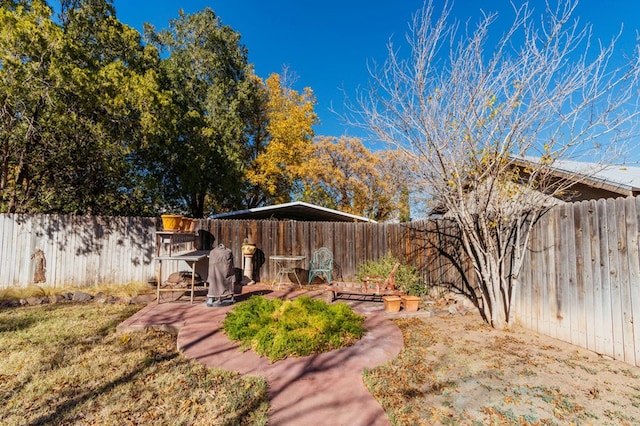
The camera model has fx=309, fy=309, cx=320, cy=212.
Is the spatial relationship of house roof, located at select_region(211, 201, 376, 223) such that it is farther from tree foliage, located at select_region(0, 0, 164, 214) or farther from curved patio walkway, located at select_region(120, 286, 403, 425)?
curved patio walkway, located at select_region(120, 286, 403, 425)

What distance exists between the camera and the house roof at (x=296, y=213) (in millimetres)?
9805

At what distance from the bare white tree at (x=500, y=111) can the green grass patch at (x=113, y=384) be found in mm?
3942

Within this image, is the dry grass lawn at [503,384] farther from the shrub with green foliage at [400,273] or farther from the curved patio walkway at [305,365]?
the shrub with green foliage at [400,273]

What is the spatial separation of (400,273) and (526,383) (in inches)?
177

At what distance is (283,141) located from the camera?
16.5 m

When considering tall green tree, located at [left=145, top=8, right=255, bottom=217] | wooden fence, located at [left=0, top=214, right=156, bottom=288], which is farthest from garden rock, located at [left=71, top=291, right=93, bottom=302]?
tall green tree, located at [left=145, top=8, right=255, bottom=217]

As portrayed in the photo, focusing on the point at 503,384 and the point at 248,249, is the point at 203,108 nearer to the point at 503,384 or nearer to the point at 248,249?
the point at 248,249

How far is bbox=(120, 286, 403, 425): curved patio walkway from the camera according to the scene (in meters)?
2.42

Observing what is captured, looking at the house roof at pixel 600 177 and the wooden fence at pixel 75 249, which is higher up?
the house roof at pixel 600 177

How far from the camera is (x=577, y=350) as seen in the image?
12.3 feet

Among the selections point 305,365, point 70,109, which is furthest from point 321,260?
point 70,109

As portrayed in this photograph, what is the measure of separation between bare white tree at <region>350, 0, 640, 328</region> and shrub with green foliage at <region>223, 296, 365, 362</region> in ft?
7.89

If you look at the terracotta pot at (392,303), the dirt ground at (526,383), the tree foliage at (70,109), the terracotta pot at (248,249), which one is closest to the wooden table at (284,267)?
the terracotta pot at (248,249)

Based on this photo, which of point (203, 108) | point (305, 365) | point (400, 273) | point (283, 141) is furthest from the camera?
point (283, 141)
